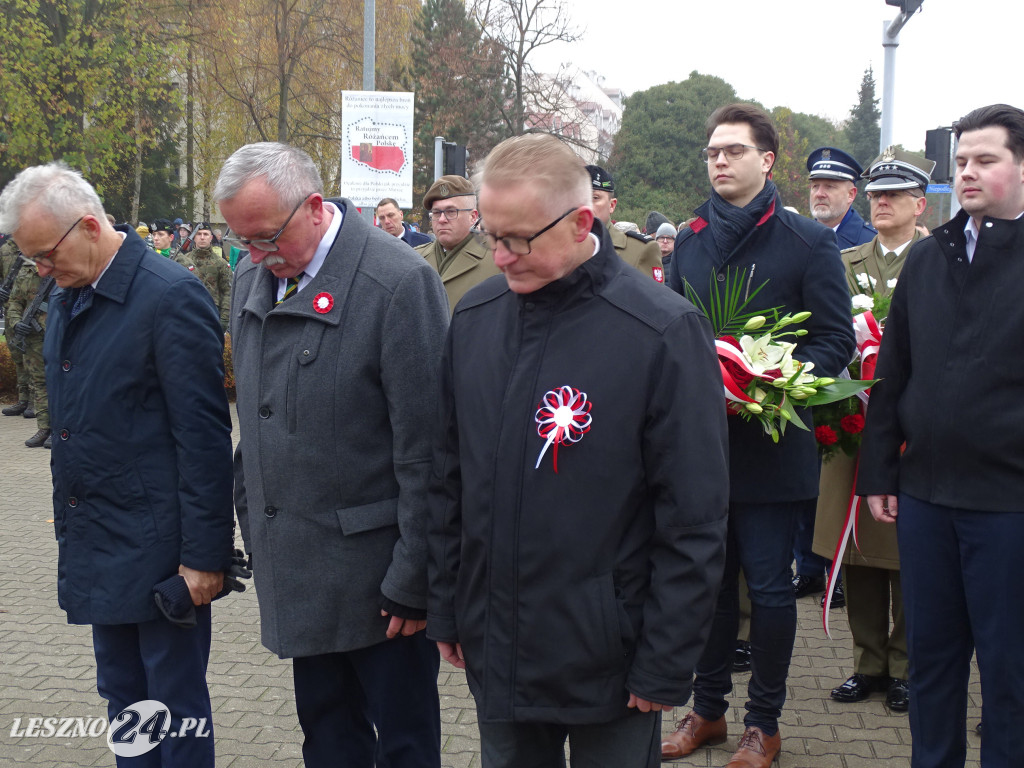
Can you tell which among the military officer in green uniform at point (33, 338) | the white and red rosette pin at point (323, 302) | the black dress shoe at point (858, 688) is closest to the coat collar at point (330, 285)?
the white and red rosette pin at point (323, 302)

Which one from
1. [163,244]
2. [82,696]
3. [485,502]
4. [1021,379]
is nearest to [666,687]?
[485,502]

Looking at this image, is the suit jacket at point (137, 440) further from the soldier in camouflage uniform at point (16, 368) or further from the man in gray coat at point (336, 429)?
the soldier in camouflage uniform at point (16, 368)

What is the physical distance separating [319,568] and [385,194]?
10.9 m

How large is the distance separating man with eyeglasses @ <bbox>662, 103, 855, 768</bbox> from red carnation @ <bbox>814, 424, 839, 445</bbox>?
25 centimetres

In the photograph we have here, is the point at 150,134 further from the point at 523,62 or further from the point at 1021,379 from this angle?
the point at 1021,379

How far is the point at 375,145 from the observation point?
13289 mm

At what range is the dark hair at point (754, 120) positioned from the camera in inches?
148

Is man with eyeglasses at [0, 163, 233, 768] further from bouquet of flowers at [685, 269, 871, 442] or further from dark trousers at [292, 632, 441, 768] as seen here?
bouquet of flowers at [685, 269, 871, 442]

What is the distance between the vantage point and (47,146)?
24.7 m

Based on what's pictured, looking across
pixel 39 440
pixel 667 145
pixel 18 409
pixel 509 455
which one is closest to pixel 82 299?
pixel 509 455

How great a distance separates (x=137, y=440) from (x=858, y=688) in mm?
3340

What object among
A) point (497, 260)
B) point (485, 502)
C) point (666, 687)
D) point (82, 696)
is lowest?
point (82, 696)

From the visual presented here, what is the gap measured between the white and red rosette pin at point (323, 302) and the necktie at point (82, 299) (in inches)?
32.8

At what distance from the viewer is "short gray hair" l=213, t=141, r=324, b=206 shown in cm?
277
